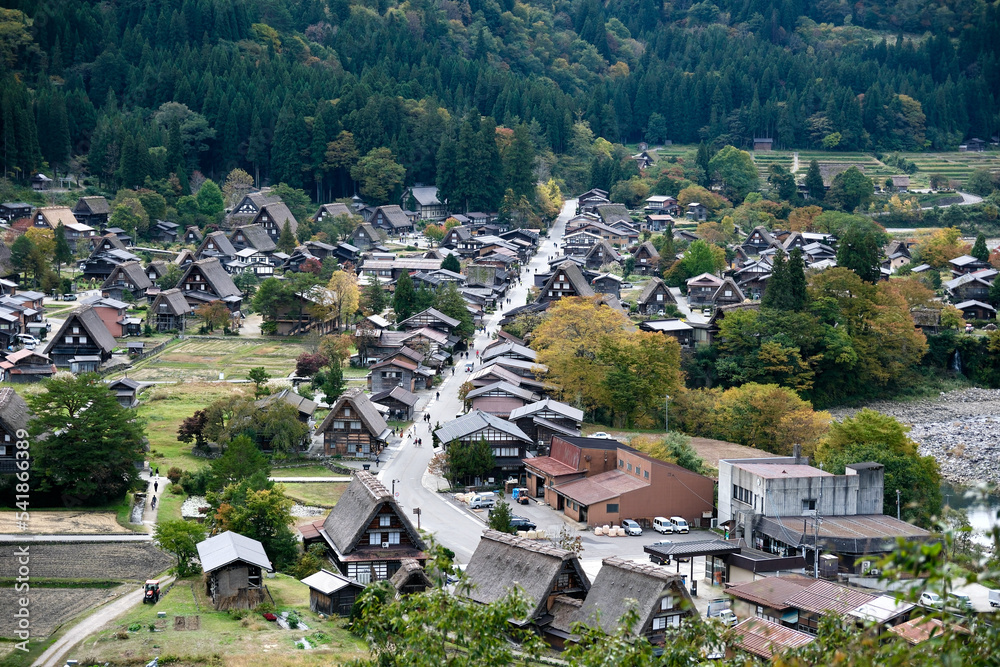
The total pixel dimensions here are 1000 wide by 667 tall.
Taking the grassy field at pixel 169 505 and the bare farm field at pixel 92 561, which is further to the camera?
the grassy field at pixel 169 505

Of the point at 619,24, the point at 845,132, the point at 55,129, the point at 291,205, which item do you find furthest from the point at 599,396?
the point at 619,24

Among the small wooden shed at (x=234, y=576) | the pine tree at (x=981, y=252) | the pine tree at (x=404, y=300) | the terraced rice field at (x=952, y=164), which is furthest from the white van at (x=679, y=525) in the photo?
the terraced rice field at (x=952, y=164)

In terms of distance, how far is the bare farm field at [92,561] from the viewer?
2209 cm

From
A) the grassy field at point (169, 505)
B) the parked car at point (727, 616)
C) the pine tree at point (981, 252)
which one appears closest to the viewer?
the parked car at point (727, 616)

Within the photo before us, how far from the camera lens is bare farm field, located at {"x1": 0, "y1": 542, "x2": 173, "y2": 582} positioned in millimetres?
22094

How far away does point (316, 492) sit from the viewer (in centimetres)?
2930

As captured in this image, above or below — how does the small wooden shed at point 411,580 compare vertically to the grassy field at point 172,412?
above

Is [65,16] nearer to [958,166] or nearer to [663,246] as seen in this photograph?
[663,246]

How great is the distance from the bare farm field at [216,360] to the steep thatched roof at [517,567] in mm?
21470

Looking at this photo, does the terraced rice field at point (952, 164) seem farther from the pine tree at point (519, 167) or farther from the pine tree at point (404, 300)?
the pine tree at point (404, 300)

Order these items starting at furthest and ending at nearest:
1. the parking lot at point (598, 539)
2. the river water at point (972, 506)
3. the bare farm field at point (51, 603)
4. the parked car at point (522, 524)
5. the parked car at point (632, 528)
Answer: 1. the river water at point (972, 506)
2. the parked car at point (632, 528)
3. the parked car at point (522, 524)
4. the parking lot at point (598, 539)
5. the bare farm field at point (51, 603)

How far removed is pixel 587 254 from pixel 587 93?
4021 centimetres

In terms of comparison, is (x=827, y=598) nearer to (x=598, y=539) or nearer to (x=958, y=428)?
(x=598, y=539)

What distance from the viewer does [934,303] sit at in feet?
159
